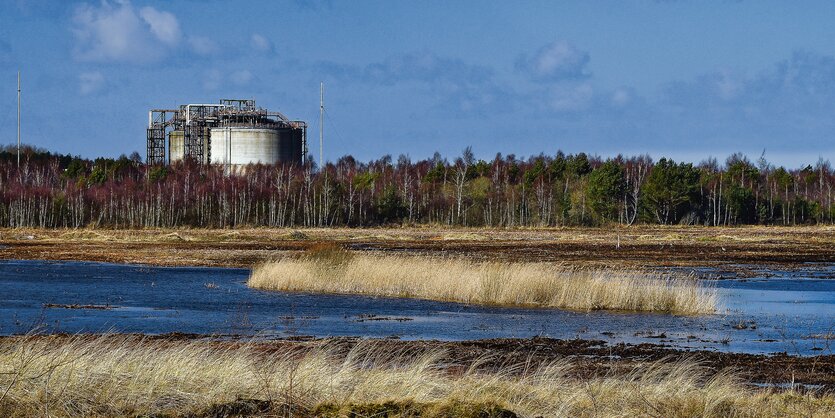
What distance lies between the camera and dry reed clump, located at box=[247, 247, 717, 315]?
32.7 meters

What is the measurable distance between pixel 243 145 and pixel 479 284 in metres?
81.9

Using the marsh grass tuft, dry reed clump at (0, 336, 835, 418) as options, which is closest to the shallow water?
the marsh grass tuft

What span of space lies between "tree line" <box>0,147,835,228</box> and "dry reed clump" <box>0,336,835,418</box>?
3424 inches

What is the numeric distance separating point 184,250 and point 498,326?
4123 cm

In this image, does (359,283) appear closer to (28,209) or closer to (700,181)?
(28,209)

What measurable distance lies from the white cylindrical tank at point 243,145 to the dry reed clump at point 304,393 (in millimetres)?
98929

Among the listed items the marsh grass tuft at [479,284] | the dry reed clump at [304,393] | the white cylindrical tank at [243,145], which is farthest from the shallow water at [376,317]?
the white cylindrical tank at [243,145]

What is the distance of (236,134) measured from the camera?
113188 millimetres

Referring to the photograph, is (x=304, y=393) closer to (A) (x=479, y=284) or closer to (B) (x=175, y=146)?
(A) (x=479, y=284)

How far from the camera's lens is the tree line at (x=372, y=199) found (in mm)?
A: 104312

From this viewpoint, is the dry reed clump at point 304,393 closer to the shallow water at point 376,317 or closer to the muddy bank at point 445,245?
the shallow water at point 376,317

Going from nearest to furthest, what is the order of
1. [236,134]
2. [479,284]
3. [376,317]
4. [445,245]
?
[376,317]
[479,284]
[445,245]
[236,134]

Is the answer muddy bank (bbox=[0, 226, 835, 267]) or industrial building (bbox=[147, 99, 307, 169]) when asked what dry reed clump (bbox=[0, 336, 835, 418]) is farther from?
industrial building (bbox=[147, 99, 307, 169])

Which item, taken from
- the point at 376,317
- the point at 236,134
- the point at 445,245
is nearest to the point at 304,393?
the point at 376,317
